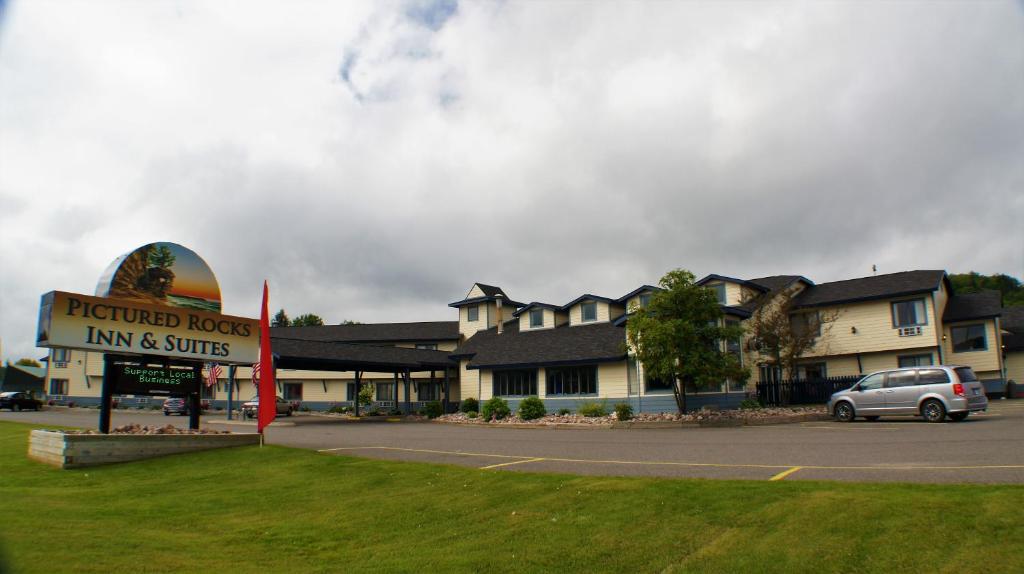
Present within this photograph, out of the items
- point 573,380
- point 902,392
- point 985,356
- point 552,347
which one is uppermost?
point 552,347

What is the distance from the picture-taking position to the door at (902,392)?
21.7 metres

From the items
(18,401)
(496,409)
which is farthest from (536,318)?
(18,401)

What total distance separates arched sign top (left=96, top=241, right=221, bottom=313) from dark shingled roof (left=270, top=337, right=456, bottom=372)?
14791 millimetres

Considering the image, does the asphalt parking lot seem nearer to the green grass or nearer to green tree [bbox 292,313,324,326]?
the green grass

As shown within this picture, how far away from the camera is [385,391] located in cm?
5375

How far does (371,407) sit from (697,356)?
32.9m

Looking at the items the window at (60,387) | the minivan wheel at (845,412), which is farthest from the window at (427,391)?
the window at (60,387)

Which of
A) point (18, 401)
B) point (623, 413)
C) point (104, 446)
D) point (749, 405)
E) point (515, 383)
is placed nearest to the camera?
point (104, 446)

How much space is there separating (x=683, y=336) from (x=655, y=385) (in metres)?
5.80

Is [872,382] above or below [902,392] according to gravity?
above

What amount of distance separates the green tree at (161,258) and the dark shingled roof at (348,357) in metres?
15.5

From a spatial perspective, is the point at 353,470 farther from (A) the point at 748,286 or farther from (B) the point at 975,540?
(A) the point at 748,286

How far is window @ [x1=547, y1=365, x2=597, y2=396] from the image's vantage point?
3369 centimetres

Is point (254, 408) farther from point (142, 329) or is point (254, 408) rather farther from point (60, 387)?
point (60, 387)
